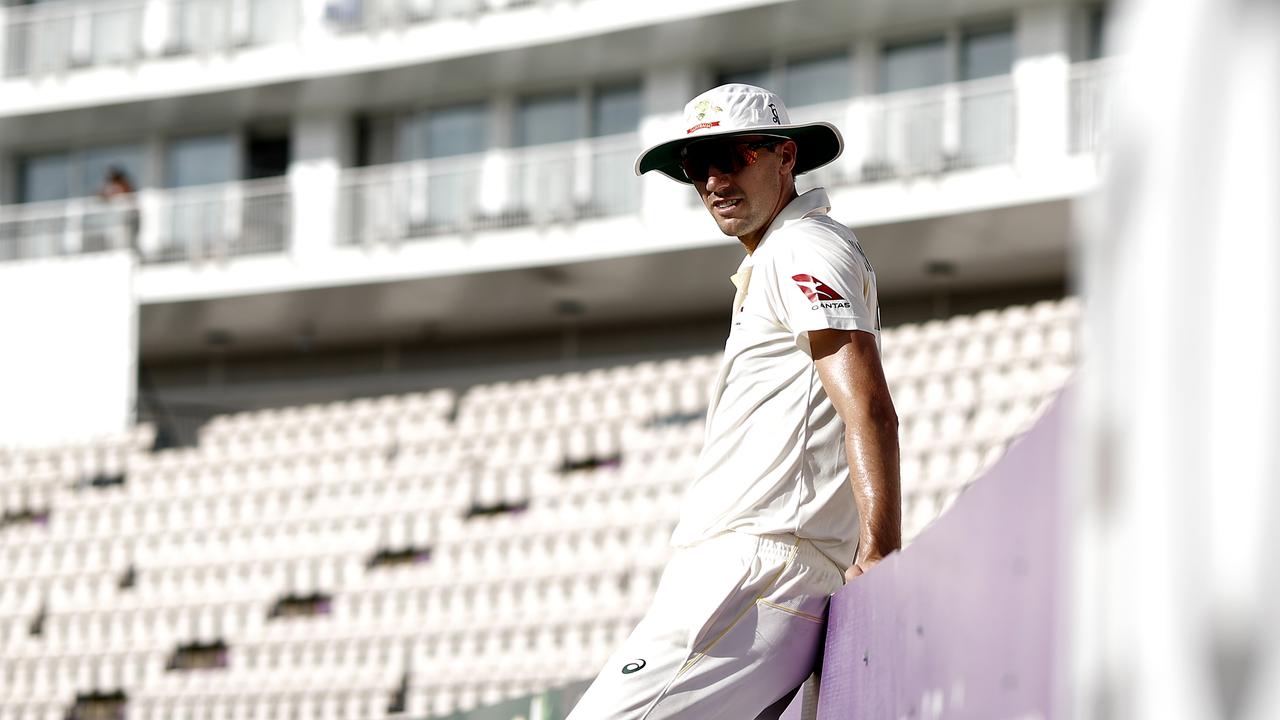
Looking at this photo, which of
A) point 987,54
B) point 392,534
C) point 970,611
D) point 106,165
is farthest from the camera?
point 106,165

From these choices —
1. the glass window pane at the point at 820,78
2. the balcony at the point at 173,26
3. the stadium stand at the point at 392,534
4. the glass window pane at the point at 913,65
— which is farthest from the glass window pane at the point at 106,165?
the glass window pane at the point at 913,65

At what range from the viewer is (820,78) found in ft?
61.4

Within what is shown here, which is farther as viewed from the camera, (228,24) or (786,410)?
(228,24)

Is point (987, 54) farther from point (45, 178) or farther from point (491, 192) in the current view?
point (45, 178)

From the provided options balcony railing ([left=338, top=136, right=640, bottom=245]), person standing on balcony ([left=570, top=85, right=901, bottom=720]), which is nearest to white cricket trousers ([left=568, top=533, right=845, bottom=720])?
person standing on balcony ([left=570, top=85, right=901, bottom=720])

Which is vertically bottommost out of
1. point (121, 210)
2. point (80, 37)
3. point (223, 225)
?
point (223, 225)

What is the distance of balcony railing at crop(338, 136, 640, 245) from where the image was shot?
62.8 feet

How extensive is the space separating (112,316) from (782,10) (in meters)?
8.49

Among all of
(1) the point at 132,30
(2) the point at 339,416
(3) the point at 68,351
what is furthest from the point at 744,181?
(1) the point at 132,30

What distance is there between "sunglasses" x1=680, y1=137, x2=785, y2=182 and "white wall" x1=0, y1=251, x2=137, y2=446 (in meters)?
17.7

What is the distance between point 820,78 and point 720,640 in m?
16.8

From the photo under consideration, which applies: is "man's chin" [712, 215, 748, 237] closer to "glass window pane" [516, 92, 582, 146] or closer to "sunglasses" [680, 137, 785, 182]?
"sunglasses" [680, 137, 785, 182]

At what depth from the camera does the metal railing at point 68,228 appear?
20.8 m

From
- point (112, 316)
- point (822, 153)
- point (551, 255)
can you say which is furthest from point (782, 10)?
point (822, 153)
